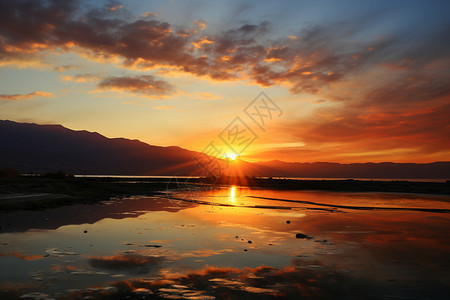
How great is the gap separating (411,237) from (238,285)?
1297 cm

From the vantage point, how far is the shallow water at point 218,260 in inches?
365

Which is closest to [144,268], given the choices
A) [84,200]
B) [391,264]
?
[391,264]

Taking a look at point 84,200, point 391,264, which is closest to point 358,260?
point 391,264

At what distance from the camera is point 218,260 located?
12578 mm

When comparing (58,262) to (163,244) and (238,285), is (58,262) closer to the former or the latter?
(163,244)

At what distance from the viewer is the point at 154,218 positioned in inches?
968

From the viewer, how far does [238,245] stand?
50.2 feet

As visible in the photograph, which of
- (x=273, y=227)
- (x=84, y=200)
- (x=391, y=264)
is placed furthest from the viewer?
(x=84, y=200)

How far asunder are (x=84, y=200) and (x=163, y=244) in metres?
25.0

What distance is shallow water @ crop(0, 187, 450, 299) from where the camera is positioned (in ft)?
30.4

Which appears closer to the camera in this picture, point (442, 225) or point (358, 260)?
point (358, 260)

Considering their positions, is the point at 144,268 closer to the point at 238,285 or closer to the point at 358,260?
the point at 238,285

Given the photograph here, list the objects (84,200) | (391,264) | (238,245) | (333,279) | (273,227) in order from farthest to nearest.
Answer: (84,200) < (273,227) < (238,245) < (391,264) < (333,279)

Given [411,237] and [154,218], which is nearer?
[411,237]
